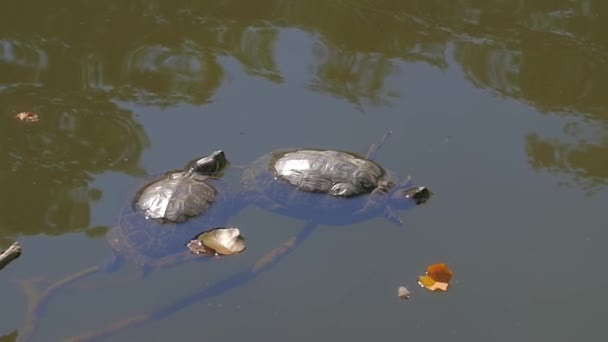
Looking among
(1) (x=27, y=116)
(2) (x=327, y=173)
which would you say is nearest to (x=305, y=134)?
(2) (x=327, y=173)

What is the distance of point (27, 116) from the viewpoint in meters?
4.04

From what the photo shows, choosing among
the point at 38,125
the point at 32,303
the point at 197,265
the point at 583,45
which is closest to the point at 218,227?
the point at 197,265

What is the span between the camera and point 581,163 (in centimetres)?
386

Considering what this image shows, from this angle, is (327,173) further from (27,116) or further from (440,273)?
(27,116)

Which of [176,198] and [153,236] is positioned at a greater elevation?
[176,198]

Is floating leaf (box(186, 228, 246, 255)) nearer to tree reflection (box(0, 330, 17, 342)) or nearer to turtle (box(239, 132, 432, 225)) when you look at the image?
turtle (box(239, 132, 432, 225))

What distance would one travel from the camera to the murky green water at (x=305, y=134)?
3.13 meters

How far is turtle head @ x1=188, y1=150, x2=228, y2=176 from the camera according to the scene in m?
3.67

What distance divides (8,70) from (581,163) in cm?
310

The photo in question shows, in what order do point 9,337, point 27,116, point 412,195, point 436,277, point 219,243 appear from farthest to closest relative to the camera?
point 27,116
point 412,195
point 219,243
point 436,277
point 9,337

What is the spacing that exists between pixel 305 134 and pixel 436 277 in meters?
1.11

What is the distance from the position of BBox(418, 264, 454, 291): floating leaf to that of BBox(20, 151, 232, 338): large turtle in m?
0.92

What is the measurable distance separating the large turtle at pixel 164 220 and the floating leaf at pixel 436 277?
36.2 inches

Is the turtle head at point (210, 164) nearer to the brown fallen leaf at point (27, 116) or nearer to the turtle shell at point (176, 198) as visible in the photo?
the turtle shell at point (176, 198)
